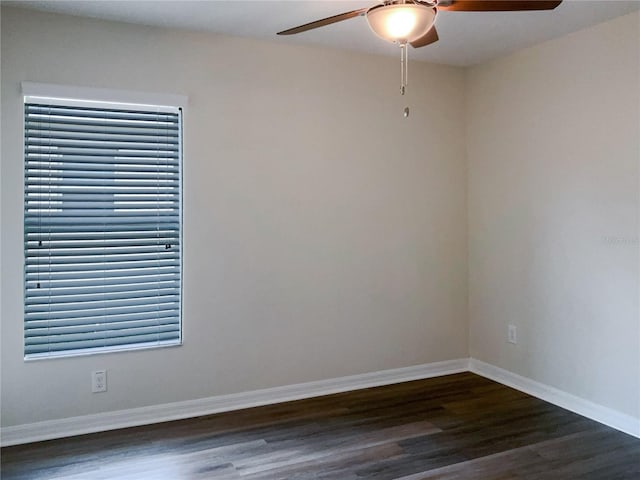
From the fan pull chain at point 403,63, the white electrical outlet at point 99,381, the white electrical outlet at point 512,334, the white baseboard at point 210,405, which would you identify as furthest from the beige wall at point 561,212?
the white electrical outlet at point 99,381

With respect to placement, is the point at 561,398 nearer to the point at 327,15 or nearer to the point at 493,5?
the point at 493,5

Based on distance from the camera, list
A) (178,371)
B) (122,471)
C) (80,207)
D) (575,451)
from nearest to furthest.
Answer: (122,471) < (575,451) < (80,207) < (178,371)

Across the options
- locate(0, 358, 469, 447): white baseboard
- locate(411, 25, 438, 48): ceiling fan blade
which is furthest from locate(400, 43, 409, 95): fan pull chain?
locate(0, 358, 469, 447): white baseboard

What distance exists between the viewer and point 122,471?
2631mm

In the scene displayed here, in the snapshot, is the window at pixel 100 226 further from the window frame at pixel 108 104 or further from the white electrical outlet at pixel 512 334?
the white electrical outlet at pixel 512 334

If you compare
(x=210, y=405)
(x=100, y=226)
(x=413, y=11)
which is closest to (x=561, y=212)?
(x=413, y=11)

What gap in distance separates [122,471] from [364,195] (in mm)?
2288

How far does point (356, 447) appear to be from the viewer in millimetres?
2902

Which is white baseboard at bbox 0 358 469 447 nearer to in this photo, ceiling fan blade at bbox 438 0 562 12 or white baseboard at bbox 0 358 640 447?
white baseboard at bbox 0 358 640 447

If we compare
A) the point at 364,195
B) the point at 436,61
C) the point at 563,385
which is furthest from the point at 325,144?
the point at 563,385

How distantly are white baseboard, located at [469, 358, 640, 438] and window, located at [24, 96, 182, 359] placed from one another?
235 cm

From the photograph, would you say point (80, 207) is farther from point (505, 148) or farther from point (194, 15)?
point (505, 148)

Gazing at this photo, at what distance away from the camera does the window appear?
117 inches

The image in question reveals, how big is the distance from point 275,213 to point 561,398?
2.22 metres
